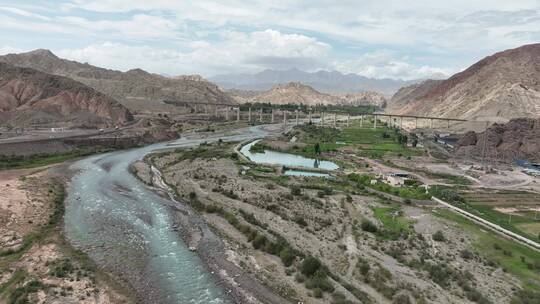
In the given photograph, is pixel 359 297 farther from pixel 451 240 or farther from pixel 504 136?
pixel 504 136

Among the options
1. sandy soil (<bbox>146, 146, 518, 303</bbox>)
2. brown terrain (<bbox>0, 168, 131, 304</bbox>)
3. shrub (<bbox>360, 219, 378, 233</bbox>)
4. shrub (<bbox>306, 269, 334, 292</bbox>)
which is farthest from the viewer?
shrub (<bbox>360, 219, 378, 233</bbox>)

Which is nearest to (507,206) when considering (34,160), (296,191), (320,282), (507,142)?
(296,191)

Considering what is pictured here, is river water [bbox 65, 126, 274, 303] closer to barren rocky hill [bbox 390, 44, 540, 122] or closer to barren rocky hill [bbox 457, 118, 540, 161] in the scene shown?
barren rocky hill [bbox 457, 118, 540, 161]

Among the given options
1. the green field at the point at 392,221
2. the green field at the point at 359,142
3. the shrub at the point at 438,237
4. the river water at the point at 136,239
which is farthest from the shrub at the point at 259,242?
the green field at the point at 359,142

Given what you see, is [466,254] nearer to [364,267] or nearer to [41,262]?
[364,267]

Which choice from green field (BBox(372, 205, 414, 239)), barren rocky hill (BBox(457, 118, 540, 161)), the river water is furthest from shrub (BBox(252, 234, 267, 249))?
barren rocky hill (BBox(457, 118, 540, 161))

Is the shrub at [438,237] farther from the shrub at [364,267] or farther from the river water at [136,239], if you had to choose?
the river water at [136,239]

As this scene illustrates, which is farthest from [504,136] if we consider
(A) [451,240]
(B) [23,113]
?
(B) [23,113]
